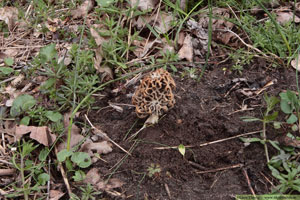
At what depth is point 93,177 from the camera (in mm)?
2799

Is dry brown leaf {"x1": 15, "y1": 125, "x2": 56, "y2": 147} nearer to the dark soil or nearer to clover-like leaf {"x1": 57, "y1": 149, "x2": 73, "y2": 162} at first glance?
clover-like leaf {"x1": 57, "y1": 149, "x2": 73, "y2": 162}

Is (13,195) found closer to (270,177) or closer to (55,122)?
(55,122)

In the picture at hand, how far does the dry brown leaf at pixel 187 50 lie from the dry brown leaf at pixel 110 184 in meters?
1.53

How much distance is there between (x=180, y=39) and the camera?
381cm

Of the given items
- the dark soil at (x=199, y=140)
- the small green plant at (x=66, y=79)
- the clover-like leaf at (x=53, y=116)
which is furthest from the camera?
the small green plant at (x=66, y=79)

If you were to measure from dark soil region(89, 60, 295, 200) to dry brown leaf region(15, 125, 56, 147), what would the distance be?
0.42 meters

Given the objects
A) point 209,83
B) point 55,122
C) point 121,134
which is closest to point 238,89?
point 209,83

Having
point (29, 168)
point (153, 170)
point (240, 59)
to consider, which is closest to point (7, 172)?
point (29, 168)

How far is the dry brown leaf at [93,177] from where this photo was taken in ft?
9.09

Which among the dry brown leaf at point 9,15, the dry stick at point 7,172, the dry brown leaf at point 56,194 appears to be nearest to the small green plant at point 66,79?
the dry stick at point 7,172

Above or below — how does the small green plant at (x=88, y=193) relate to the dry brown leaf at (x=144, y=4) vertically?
below

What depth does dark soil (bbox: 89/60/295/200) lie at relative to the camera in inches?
103

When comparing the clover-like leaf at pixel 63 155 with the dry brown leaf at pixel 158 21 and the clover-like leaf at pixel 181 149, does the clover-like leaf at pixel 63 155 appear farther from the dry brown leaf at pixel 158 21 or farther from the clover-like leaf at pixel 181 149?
the dry brown leaf at pixel 158 21

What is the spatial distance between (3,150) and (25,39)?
174cm
